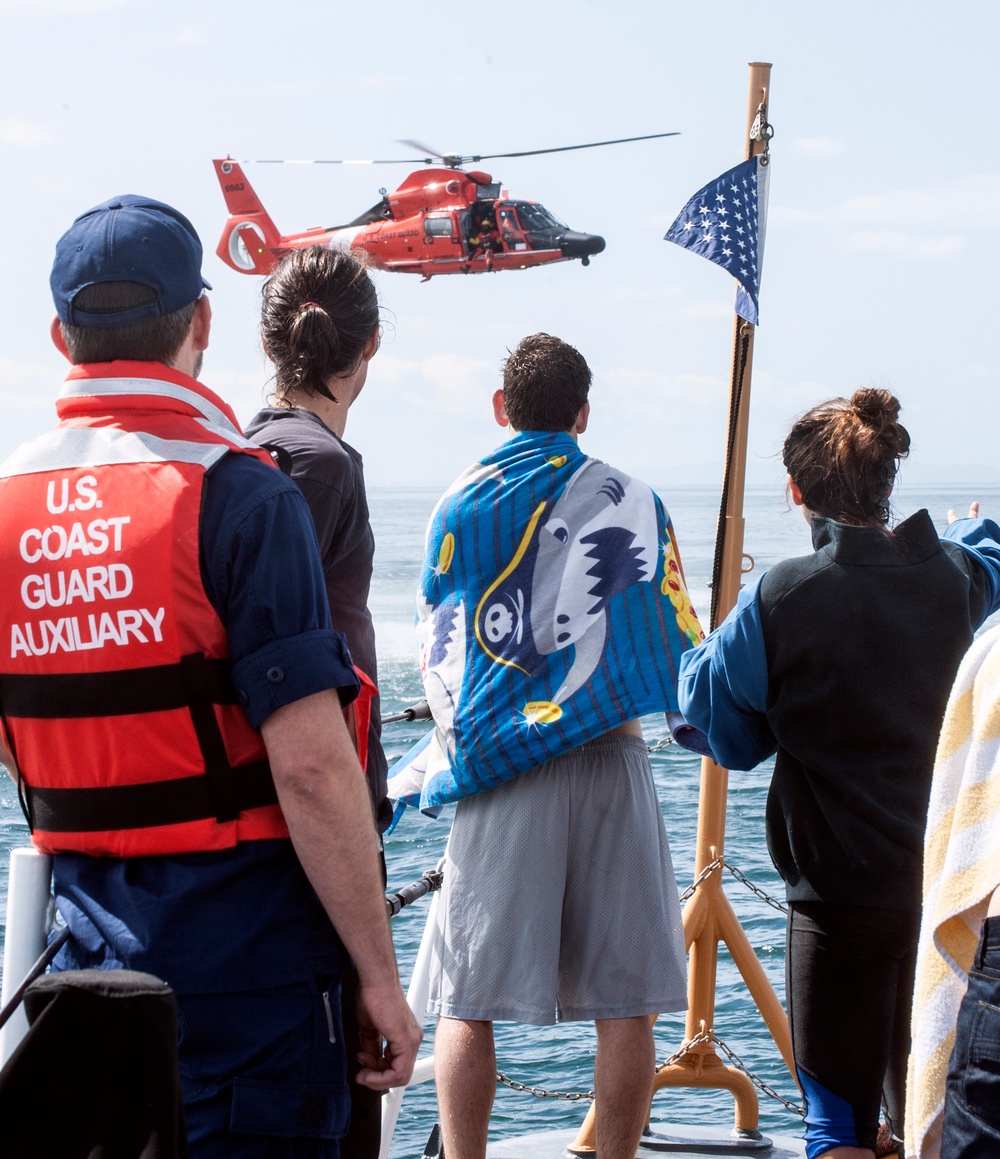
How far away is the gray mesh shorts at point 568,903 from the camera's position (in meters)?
2.63

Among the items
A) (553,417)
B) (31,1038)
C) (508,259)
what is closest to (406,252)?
(508,259)

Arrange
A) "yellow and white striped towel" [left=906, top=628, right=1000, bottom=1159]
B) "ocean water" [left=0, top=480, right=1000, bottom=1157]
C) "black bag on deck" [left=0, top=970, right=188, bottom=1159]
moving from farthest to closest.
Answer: "ocean water" [left=0, top=480, right=1000, bottom=1157], "yellow and white striped towel" [left=906, top=628, right=1000, bottom=1159], "black bag on deck" [left=0, top=970, right=188, bottom=1159]

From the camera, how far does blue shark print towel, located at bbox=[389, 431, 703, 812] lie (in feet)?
8.70

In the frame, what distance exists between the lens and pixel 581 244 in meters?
27.5

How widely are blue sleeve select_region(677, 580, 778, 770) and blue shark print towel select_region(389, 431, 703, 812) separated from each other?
0.79 feet

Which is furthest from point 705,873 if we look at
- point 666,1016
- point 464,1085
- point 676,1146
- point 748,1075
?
point 666,1016

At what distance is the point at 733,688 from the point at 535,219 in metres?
27.0

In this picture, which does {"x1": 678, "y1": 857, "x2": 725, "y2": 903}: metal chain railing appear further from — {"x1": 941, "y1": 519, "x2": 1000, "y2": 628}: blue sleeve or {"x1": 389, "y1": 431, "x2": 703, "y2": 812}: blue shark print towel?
{"x1": 941, "y1": 519, "x2": 1000, "y2": 628}: blue sleeve

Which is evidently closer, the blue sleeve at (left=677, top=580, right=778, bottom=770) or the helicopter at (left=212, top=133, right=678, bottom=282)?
the blue sleeve at (left=677, top=580, right=778, bottom=770)

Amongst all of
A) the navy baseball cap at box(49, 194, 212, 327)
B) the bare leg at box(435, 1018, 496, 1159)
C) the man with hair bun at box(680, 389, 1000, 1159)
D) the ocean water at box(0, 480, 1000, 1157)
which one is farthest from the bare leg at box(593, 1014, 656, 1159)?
the navy baseball cap at box(49, 194, 212, 327)

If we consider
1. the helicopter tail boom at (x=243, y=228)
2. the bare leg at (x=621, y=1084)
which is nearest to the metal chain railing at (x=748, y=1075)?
the bare leg at (x=621, y=1084)

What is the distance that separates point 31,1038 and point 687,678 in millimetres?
1527

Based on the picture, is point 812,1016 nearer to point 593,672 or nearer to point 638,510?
point 593,672

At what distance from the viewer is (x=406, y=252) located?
28734mm
